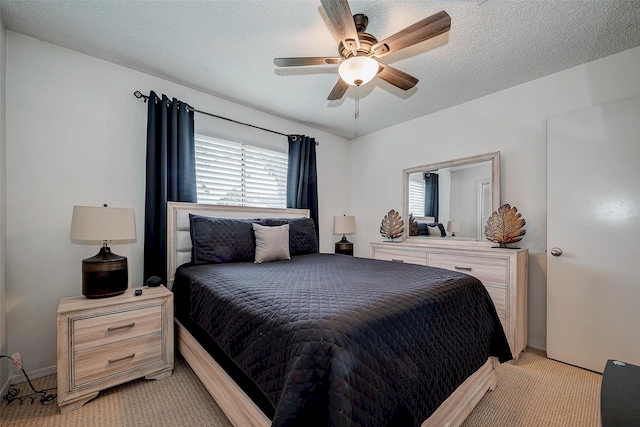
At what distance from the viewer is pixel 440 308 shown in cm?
132

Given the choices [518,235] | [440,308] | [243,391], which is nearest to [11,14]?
[243,391]

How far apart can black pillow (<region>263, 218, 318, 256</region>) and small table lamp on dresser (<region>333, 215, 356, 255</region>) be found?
0.80 m

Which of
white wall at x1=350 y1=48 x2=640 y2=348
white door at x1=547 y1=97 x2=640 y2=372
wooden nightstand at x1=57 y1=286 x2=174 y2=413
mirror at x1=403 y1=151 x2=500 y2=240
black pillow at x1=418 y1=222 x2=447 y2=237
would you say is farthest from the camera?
black pillow at x1=418 y1=222 x2=447 y2=237

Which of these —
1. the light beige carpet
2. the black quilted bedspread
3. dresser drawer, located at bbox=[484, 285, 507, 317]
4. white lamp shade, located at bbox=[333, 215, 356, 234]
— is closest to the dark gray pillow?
the black quilted bedspread

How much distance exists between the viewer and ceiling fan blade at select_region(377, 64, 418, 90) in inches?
72.3

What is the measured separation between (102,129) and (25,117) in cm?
44

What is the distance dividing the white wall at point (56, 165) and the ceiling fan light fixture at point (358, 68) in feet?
6.46

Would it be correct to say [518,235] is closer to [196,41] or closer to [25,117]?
[196,41]

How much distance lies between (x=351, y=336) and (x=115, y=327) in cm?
167

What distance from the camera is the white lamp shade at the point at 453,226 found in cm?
302

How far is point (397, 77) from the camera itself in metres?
1.91

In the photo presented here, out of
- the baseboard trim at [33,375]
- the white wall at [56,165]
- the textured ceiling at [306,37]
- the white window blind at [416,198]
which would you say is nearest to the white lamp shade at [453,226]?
the white window blind at [416,198]

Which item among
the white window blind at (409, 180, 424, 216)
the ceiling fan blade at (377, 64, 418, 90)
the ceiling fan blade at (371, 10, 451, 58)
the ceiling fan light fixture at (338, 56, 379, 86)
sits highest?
the ceiling fan blade at (371, 10, 451, 58)

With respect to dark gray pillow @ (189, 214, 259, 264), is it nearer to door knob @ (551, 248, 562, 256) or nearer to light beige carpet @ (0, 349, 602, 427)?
light beige carpet @ (0, 349, 602, 427)
